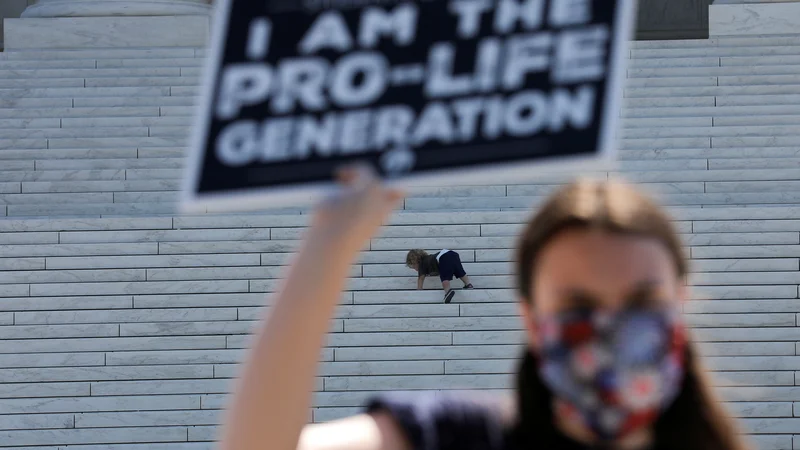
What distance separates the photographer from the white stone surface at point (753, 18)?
22.2m

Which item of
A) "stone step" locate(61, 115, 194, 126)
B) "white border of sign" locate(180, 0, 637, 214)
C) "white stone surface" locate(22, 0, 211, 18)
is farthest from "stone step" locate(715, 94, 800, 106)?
"white border of sign" locate(180, 0, 637, 214)

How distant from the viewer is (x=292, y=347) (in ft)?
5.33

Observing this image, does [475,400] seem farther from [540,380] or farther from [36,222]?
[36,222]

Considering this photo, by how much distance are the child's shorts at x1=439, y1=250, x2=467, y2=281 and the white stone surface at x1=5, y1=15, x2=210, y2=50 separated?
971 centimetres

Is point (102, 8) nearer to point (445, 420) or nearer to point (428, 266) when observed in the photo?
point (428, 266)

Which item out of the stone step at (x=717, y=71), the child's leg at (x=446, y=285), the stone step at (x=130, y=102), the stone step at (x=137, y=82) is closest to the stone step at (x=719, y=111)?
the stone step at (x=717, y=71)

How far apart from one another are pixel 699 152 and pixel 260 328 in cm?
1586

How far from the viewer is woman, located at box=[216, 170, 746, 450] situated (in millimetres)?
1633

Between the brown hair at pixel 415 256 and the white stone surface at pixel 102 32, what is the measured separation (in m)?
9.16

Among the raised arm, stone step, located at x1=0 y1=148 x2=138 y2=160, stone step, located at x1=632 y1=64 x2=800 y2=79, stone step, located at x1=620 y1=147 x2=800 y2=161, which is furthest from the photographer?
stone step, located at x1=632 y1=64 x2=800 y2=79

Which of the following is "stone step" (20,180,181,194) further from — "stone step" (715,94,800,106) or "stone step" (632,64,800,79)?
"stone step" (715,94,800,106)

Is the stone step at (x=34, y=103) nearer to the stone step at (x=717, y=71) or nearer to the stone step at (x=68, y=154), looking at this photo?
the stone step at (x=68, y=154)

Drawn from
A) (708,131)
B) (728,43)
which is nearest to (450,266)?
(708,131)

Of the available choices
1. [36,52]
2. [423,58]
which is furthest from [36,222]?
[423,58]
